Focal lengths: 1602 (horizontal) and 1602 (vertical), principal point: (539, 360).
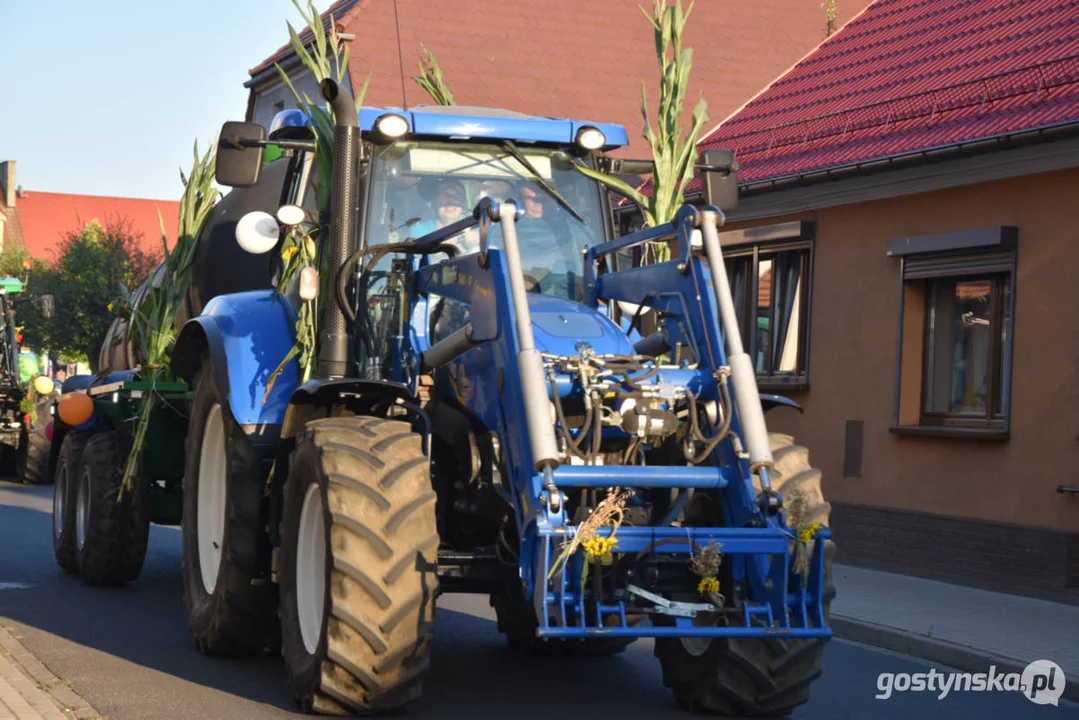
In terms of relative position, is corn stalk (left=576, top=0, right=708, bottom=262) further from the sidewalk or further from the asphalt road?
the sidewalk

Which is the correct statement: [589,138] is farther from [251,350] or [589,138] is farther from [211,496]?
[211,496]

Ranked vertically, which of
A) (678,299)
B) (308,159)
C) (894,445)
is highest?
(308,159)

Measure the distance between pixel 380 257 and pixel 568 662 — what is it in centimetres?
239

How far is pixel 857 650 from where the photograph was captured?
32.4 ft

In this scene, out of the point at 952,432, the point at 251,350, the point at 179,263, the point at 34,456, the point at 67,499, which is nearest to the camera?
the point at 251,350

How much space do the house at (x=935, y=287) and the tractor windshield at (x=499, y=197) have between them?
5416 millimetres

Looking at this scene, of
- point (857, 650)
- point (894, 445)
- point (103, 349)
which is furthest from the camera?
point (894, 445)

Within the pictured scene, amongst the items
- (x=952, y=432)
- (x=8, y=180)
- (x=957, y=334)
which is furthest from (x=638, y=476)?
(x=8, y=180)

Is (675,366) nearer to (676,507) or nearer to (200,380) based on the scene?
(676,507)

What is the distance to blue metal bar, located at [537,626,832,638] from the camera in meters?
5.95

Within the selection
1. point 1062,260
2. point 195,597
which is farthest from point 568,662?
point 1062,260

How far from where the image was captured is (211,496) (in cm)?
898

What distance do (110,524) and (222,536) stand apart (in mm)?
3073

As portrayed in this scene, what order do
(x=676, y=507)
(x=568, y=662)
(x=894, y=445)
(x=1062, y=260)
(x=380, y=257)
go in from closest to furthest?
(x=676, y=507) → (x=380, y=257) → (x=568, y=662) → (x=1062, y=260) → (x=894, y=445)
